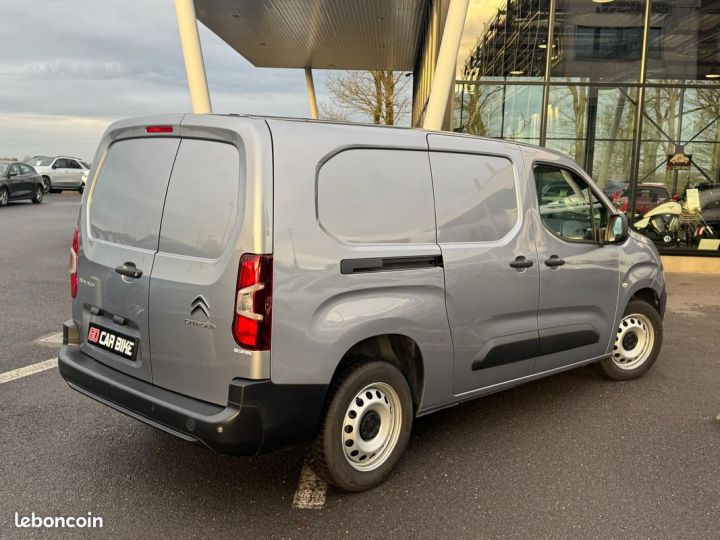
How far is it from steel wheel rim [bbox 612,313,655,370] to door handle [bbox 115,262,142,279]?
3.71 metres

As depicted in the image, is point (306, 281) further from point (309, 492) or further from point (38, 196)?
point (38, 196)

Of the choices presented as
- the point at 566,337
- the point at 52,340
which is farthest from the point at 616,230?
the point at 52,340

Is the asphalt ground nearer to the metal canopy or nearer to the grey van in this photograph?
the grey van

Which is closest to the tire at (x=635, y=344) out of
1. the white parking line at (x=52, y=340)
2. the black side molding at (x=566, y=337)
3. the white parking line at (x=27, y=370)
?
the black side molding at (x=566, y=337)

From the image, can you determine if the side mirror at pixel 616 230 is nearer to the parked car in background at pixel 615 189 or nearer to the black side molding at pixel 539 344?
the black side molding at pixel 539 344

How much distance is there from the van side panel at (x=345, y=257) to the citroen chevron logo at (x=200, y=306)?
31cm

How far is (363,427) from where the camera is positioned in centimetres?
334

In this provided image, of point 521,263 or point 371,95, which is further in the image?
point 371,95

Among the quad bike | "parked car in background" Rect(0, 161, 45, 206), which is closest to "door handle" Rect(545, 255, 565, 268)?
the quad bike

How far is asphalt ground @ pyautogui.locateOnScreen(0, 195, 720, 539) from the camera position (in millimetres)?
3006

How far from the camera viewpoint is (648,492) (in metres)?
3.34

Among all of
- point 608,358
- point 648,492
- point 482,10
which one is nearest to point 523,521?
point 648,492

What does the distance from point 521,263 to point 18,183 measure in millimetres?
22143

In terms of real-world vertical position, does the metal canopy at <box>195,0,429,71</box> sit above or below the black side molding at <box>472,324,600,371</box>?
above
